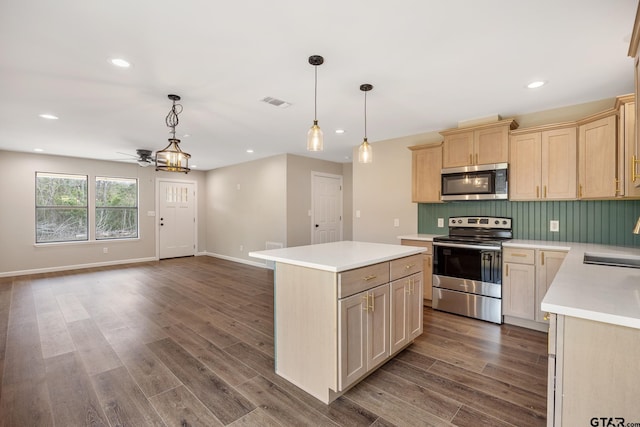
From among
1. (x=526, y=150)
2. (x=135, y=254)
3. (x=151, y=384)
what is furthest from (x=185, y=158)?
(x=135, y=254)

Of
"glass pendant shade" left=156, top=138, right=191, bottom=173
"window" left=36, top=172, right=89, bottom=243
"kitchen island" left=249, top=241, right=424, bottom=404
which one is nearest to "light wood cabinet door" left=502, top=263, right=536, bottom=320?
"kitchen island" left=249, top=241, right=424, bottom=404

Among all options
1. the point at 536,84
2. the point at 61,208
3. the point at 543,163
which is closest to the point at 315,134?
the point at 536,84

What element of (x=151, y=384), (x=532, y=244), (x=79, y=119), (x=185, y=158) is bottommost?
(x=151, y=384)

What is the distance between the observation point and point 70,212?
6.25 meters

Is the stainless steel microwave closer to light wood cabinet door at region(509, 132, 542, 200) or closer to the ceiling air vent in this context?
light wood cabinet door at region(509, 132, 542, 200)

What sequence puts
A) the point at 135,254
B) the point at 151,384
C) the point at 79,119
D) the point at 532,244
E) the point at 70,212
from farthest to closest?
the point at 135,254, the point at 70,212, the point at 79,119, the point at 532,244, the point at 151,384

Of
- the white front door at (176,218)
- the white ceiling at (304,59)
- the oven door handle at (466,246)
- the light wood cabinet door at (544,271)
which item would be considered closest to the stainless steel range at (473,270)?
the oven door handle at (466,246)

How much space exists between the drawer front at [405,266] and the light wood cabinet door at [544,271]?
4.40ft

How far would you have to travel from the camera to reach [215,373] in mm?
2293

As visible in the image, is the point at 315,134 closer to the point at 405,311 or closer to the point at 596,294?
the point at 405,311

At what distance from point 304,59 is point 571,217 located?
10.9ft

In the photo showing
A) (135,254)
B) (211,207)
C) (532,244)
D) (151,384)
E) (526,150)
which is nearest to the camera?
(151,384)

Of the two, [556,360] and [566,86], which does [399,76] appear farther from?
Result: [556,360]

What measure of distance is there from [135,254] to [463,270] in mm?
7197
